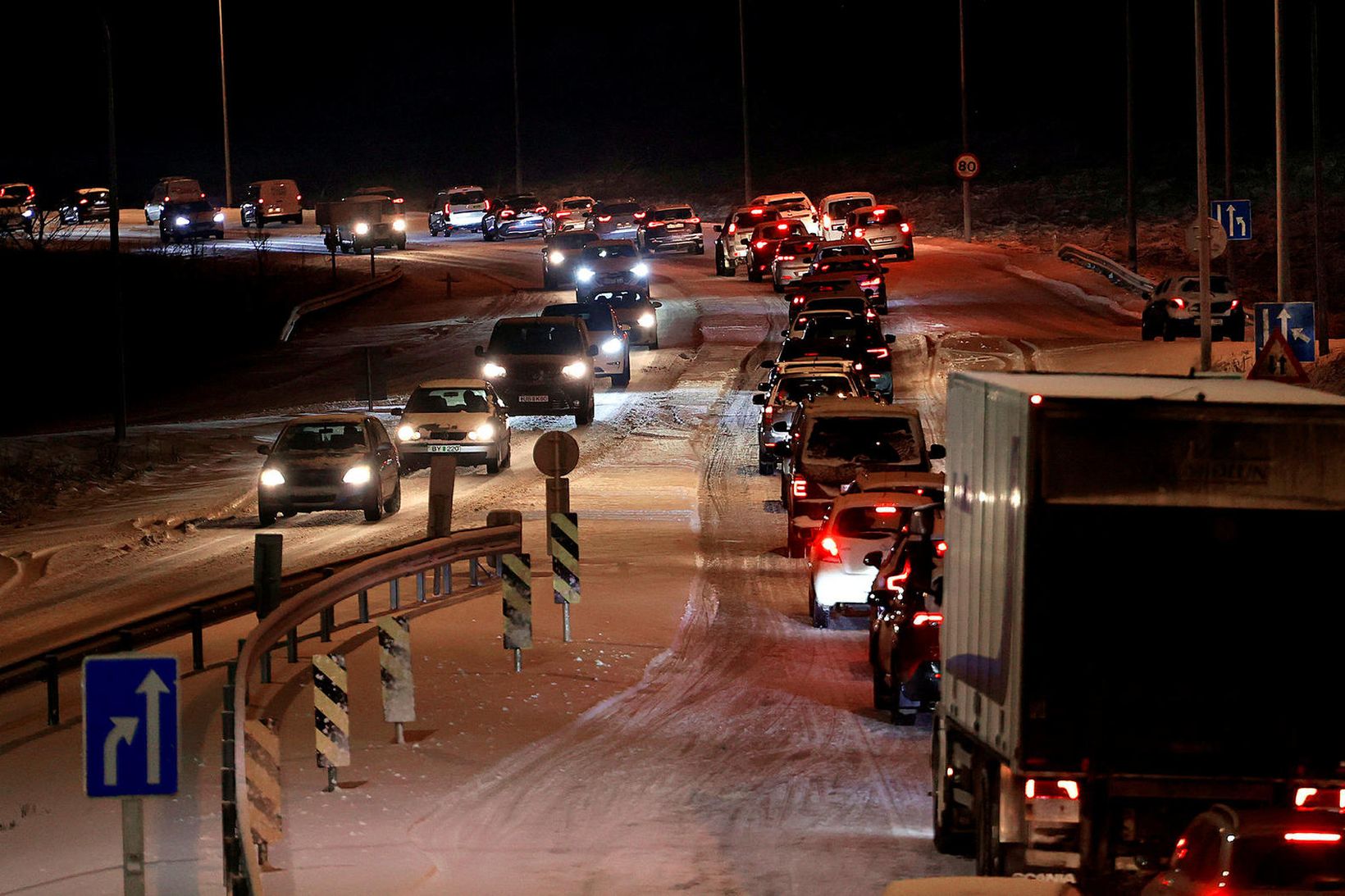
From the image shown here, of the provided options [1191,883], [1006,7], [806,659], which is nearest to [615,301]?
[806,659]

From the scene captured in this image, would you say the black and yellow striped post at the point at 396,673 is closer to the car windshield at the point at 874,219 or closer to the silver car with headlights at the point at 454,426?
the silver car with headlights at the point at 454,426

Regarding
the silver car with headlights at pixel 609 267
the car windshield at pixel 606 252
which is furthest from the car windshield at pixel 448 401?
the car windshield at pixel 606 252

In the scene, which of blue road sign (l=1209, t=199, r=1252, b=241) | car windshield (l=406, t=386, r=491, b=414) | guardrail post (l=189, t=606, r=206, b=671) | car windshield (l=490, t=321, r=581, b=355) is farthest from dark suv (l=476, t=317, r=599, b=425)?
guardrail post (l=189, t=606, r=206, b=671)

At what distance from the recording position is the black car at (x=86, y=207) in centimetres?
8094

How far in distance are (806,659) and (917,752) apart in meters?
3.60

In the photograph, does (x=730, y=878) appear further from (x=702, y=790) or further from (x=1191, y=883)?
(x=1191, y=883)

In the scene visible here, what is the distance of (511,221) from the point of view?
72.9 meters

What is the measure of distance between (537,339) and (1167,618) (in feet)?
83.2

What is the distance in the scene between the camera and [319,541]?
22.7 metres

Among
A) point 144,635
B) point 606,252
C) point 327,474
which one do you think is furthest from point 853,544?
point 606,252

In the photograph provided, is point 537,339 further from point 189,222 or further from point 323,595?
point 189,222

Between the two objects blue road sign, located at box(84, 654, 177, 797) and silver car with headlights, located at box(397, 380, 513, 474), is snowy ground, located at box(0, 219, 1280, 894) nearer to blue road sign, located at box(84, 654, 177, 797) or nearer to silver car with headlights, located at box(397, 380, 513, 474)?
silver car with headlights, located at box(397, 380, 513, 474)

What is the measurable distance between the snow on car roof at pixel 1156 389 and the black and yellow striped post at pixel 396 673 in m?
4.88

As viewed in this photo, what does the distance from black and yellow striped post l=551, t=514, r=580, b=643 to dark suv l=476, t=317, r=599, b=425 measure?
1524 cm
